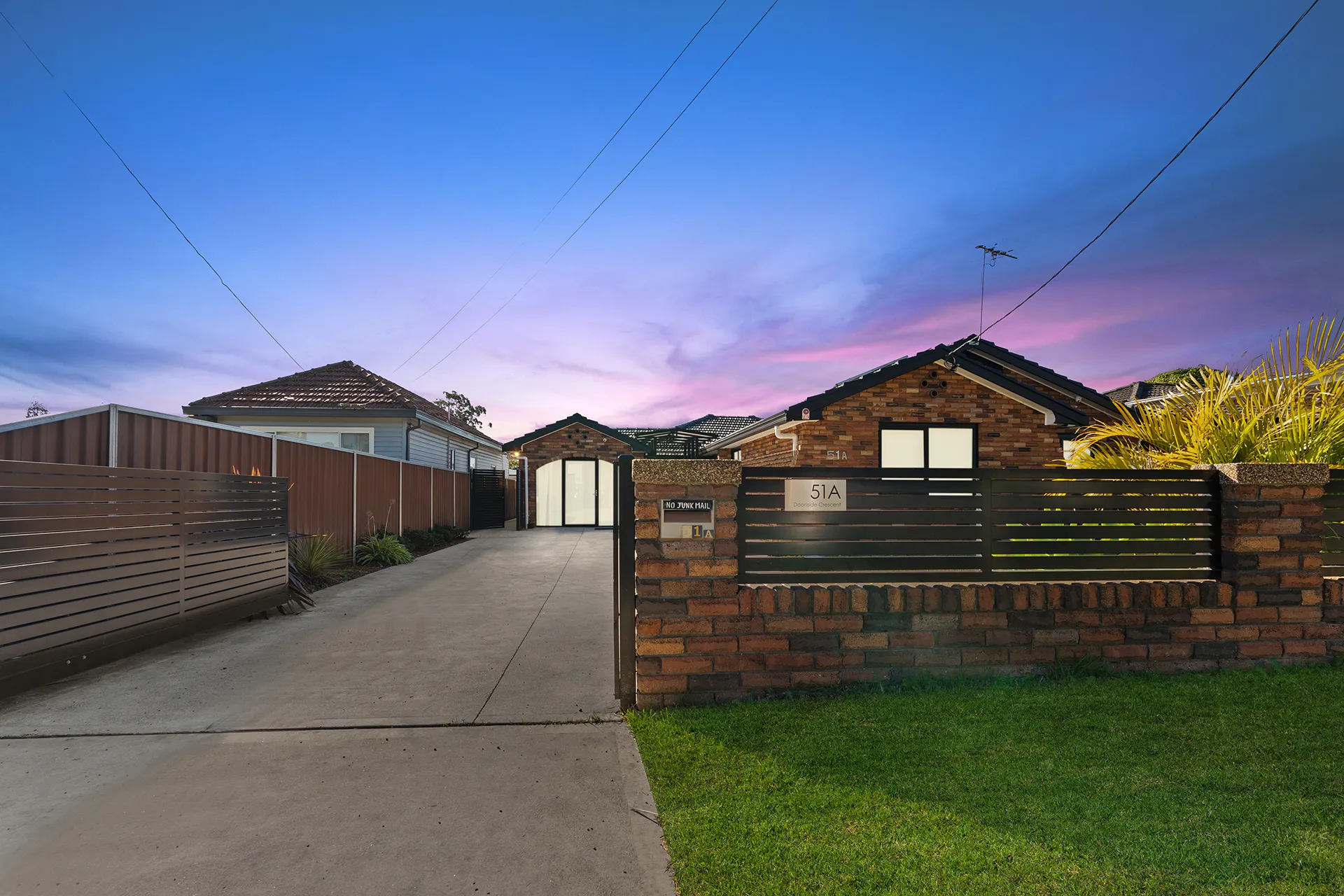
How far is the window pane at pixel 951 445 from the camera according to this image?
12102mm

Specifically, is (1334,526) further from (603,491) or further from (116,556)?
(603,491)

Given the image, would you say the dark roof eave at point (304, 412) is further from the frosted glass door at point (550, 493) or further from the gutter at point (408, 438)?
the frosted glass door at point (550, 493)

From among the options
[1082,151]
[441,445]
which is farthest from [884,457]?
[441,445]

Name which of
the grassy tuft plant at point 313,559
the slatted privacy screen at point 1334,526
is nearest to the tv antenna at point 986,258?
the slatted privacy screen at point 1334,526

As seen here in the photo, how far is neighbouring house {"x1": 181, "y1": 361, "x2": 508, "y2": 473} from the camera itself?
647 inches

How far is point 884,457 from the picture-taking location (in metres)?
11.9

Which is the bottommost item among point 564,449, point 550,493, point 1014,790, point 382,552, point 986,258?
point 382,552

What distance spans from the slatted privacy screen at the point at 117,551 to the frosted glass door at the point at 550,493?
596 inches

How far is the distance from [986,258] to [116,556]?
46.6ft

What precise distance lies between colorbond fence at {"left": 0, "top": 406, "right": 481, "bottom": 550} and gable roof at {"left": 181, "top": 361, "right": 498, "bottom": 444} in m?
2.99

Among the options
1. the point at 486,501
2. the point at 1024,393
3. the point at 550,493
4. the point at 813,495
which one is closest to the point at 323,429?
the point at 486,501

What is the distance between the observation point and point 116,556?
482 centimetres

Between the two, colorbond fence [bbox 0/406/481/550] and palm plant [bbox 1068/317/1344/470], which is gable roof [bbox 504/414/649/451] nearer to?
colorbond fence [bbox 0/406/481/550]

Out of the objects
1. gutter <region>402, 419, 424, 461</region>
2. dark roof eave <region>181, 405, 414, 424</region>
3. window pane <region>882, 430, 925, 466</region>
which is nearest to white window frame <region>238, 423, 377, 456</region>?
dark roof eave <region>181, 405, 414, 424</region>
